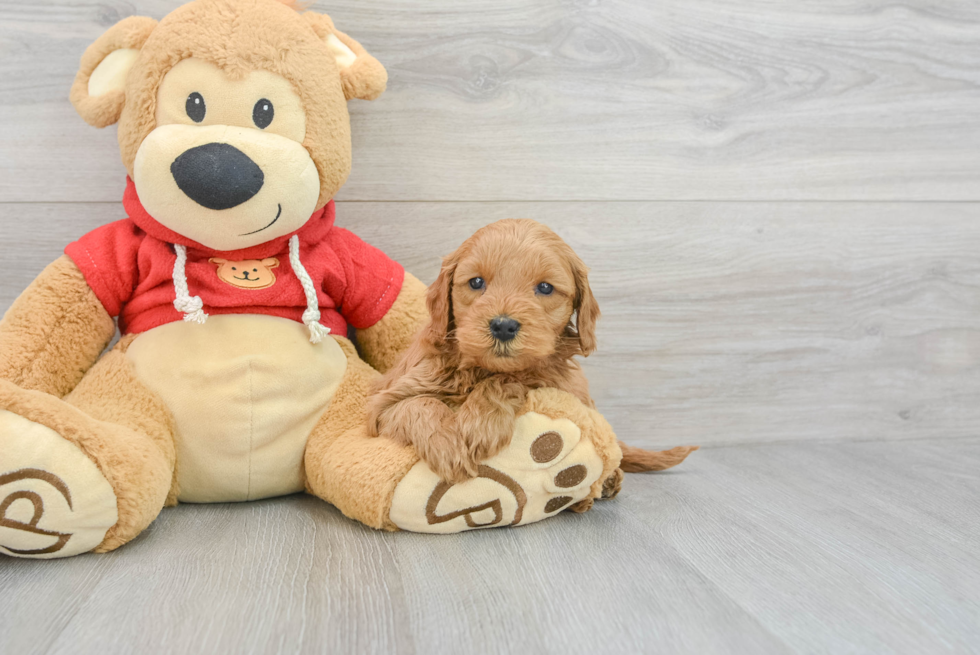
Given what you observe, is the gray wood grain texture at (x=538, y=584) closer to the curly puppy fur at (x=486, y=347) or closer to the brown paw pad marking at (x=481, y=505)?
the brown paw pad marking at (x=481, y=505)

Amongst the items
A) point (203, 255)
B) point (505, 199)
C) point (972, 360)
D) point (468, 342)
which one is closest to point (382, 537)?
point (468, 342)

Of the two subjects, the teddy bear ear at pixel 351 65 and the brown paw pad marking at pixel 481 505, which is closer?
the brown paw pad marking at pixel 481 505

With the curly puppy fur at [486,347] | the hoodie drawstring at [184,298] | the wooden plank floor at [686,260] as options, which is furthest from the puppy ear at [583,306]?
the hoodie drawstring at [184,298]

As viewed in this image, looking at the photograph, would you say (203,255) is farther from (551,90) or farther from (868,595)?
(868,595)

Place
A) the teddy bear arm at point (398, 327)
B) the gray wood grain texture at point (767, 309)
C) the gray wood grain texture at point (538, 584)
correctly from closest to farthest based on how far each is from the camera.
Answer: the gray wood grain texture at point (538, 584) → the teddy bear arm at point (398, 327) → the gray wood grain texture at point (767, 309)

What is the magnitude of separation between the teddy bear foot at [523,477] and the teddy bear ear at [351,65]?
1.59 feet

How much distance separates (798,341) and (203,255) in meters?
1.08

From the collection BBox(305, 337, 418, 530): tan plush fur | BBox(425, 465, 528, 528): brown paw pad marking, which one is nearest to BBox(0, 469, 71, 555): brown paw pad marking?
BBox(305, 337, 418, 530): tan plush fur

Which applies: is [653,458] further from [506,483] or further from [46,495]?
[46,495]

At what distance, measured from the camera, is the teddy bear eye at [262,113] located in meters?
0.89

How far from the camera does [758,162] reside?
131 cm

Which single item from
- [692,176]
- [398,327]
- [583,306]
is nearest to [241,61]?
[398,327]

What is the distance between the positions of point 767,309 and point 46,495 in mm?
1187

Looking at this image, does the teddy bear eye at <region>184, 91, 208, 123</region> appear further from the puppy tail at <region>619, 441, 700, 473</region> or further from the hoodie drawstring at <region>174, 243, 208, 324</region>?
the puppy tail at <region>619, 441, 700, 473</region>
